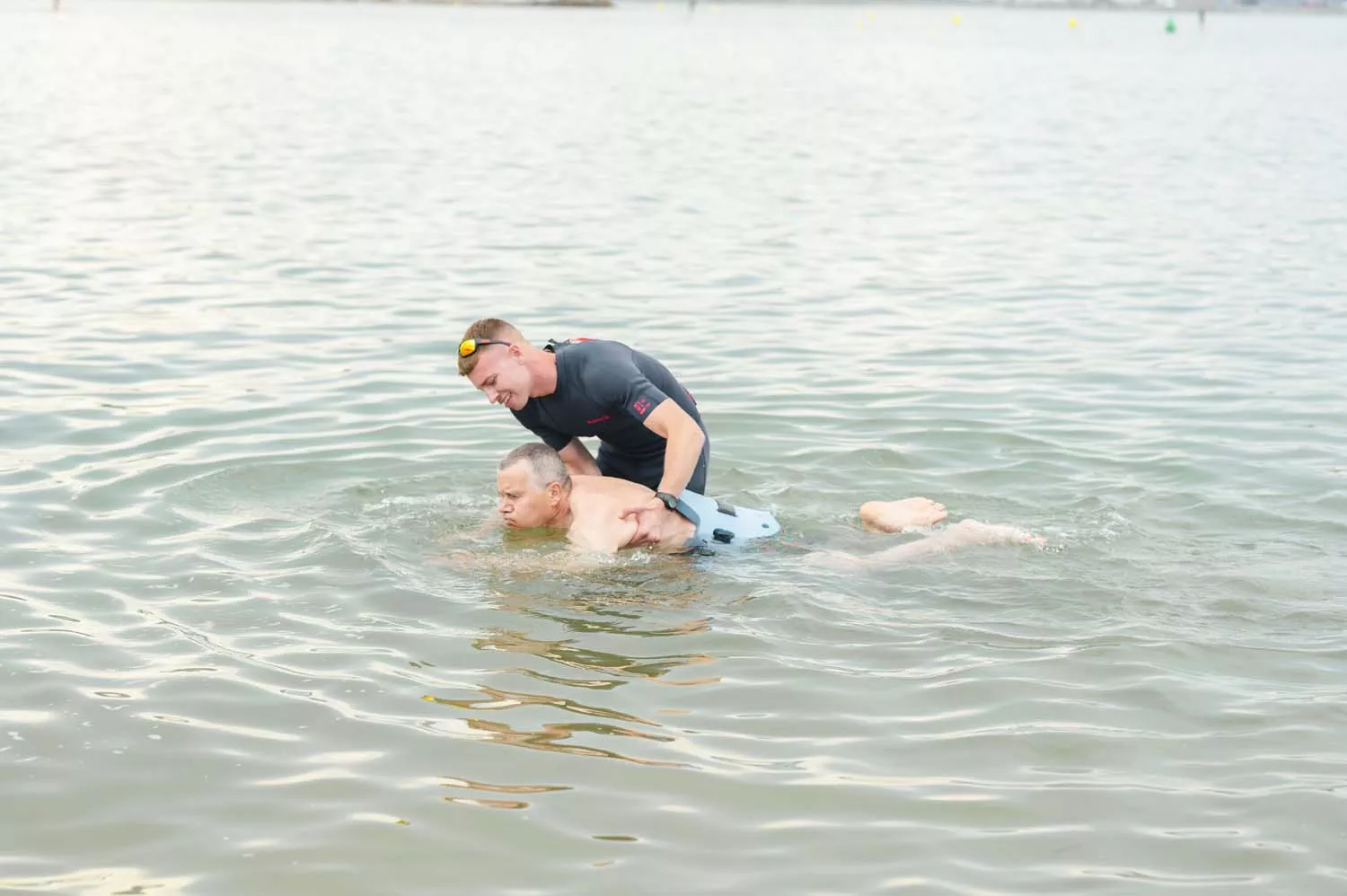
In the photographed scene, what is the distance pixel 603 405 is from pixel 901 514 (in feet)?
5.87

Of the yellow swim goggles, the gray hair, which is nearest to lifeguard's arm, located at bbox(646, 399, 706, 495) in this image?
the gray hair

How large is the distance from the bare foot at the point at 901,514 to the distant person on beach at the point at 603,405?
0.97 m

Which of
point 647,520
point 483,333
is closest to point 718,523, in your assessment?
point 647,520

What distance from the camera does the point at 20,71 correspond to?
4525 centimetres

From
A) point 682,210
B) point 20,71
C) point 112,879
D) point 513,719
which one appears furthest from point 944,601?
point 20,71

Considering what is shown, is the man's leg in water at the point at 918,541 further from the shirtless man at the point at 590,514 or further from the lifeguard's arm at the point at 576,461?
the lifeguard's arm at the point at 576,461

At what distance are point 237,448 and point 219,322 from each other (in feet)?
14.0

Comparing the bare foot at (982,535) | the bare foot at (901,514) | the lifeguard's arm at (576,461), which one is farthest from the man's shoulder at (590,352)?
the bare foot at (982,535)

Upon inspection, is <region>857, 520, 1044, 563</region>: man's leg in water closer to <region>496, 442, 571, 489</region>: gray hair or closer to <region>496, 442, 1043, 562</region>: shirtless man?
<region>496, 442, 1043, 562</region>: shirtless man

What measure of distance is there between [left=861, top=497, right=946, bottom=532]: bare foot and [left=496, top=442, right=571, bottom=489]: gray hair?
68.6 inches

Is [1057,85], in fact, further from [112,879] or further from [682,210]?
[112,879]

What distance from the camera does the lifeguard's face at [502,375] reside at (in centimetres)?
777

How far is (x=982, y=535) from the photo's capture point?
8.20 m

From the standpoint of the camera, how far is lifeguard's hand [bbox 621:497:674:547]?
7906 millimetres
